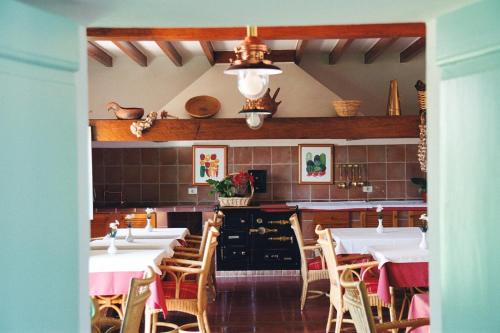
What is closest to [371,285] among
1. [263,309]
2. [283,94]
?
[263,309]

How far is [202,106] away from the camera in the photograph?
28.0 feet

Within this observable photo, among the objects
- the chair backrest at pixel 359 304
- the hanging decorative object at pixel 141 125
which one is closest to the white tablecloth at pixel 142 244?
the hanging decorative object at pixel 141 125

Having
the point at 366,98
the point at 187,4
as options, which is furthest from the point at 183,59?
the point at 187,4

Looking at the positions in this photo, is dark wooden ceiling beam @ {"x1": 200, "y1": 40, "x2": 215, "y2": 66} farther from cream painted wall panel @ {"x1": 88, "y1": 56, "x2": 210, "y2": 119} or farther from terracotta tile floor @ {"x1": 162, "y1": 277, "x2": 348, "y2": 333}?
terracotta tile floor @ {"x1": 162, "y1": 277, "x2": 348, "y2": 333}

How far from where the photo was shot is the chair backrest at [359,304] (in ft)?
10.1

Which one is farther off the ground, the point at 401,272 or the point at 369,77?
the point at 369,77

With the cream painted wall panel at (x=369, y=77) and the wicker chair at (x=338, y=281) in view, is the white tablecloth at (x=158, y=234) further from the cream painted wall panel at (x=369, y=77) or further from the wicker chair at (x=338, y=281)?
the cream painted wall panel at (x=369, y=77)

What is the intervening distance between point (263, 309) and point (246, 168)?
320 centimetres

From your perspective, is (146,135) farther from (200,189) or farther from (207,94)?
(200,189)
